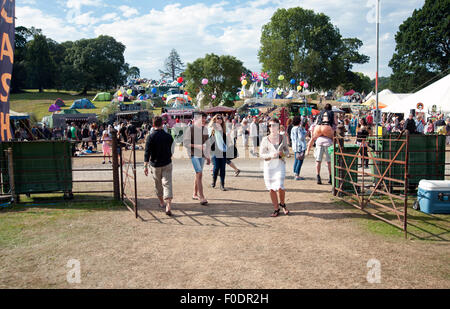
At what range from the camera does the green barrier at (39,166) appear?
7727 millimetres

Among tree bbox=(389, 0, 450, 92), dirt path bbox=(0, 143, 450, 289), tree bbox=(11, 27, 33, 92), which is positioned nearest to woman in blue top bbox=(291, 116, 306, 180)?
dirt path bbox=(0, 143, 450, 289)

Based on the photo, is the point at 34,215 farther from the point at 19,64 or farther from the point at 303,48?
the point at 19,64

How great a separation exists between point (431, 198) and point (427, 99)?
20705 millimetres

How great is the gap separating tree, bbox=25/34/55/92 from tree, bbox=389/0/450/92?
70.1 meters

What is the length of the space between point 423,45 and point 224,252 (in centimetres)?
5493

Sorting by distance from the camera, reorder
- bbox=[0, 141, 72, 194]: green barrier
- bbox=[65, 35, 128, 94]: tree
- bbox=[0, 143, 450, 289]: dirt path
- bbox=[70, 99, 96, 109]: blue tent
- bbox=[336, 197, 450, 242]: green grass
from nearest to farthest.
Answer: bbox=[0, 143, 450, 289]: dirt path
bbox=[336, 197, 450, 242]: green grass
bbox=[0, 141, 72, 194]: green barrier
bbox=[70, 99, 96, 109]: blue tent
bbox=[65, 35, 128, 94]: tree

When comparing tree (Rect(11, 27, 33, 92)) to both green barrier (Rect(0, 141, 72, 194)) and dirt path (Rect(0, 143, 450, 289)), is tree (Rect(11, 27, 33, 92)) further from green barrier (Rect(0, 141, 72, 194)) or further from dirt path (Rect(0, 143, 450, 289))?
dirt path (Rect(0, 143, 450, 289))

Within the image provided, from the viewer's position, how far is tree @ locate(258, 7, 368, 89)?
54.8 m

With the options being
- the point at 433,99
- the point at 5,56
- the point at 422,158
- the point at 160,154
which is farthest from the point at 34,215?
the point at 433,99

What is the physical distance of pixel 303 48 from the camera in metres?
56.9

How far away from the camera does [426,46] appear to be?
48.5m

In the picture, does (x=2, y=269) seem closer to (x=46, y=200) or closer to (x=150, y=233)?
(x=150, y=233)

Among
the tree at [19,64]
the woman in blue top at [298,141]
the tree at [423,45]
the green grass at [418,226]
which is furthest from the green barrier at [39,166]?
the tree at [19,64]

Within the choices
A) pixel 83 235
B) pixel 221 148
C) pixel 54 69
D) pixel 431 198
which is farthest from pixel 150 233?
pixel 54 69
